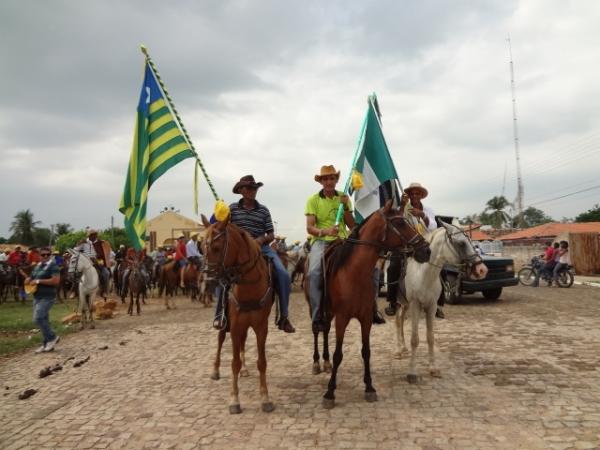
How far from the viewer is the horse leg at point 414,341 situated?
5.79 m

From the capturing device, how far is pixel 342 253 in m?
5.41

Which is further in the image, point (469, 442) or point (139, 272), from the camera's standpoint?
point (139, 272)

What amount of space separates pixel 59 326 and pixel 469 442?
11572 mm

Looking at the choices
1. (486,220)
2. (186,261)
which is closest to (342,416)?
(186,261)

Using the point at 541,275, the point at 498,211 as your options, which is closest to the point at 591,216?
the point at 498,211

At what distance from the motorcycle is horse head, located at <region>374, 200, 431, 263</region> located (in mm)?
13949

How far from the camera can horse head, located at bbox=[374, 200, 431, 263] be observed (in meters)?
5.16

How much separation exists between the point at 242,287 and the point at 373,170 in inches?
145

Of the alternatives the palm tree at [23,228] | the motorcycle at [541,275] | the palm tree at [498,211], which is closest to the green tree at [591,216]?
the palm tree at [498,211]

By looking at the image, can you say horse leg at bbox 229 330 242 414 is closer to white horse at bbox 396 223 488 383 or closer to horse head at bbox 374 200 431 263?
horse head at bbox 374 200 431 263

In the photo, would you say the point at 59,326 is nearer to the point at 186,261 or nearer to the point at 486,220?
the point at 186,261

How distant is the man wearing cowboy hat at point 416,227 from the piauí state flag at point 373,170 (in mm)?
338

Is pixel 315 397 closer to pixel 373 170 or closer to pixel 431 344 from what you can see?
pixel 431 344

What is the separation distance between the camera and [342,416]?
470 cm
